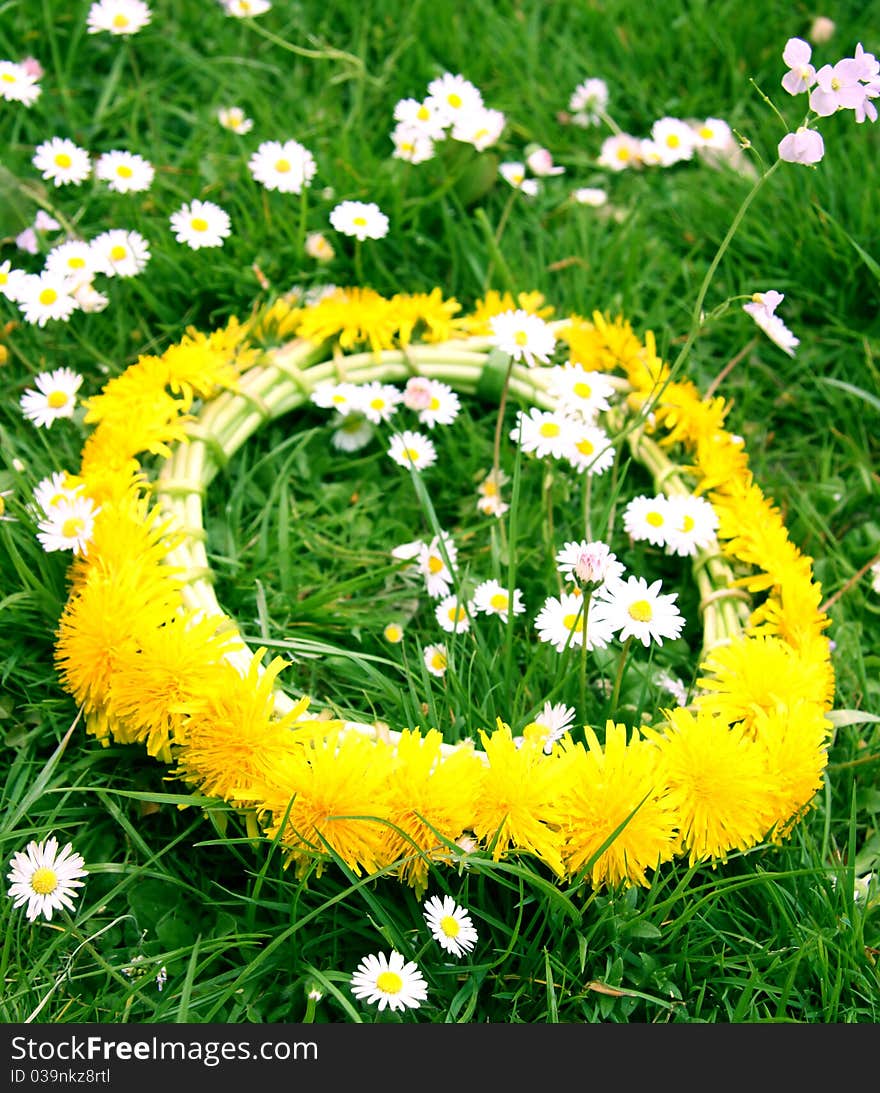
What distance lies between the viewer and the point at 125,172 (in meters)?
1.96

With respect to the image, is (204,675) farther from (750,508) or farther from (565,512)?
(750,508)

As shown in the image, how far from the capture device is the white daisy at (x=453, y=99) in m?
2.08

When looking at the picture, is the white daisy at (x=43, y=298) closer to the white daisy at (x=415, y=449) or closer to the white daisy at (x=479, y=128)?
the white daisy at (x=415, y=449)

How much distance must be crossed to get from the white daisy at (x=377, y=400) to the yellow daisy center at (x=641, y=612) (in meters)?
0.53

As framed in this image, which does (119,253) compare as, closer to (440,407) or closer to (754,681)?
(440,407)

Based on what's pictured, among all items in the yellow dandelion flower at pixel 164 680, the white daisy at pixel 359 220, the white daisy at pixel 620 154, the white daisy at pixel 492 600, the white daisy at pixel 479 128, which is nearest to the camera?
the yellow dandelion flower at pixel 164 680

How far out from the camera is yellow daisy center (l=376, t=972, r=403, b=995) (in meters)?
1.29

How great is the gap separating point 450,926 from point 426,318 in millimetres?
950

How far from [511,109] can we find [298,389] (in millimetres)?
874

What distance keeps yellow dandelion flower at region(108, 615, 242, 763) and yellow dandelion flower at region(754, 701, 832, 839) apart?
641 millimetres

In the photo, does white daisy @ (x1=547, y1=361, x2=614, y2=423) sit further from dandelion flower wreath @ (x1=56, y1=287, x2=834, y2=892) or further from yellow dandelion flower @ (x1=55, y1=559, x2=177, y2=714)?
yellow dandelion flower @ (x1=55, y1=559, x2=177, y2=714)

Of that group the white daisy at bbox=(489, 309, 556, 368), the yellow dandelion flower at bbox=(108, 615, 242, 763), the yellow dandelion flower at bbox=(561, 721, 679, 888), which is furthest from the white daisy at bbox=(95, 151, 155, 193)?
the yellow dandelion flower at bbox=(561, 721, 679, 888)

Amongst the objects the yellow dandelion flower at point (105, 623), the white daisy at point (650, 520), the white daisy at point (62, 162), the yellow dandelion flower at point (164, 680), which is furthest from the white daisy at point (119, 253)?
the white daisy at point (650, 520)

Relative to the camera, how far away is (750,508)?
168 cm
